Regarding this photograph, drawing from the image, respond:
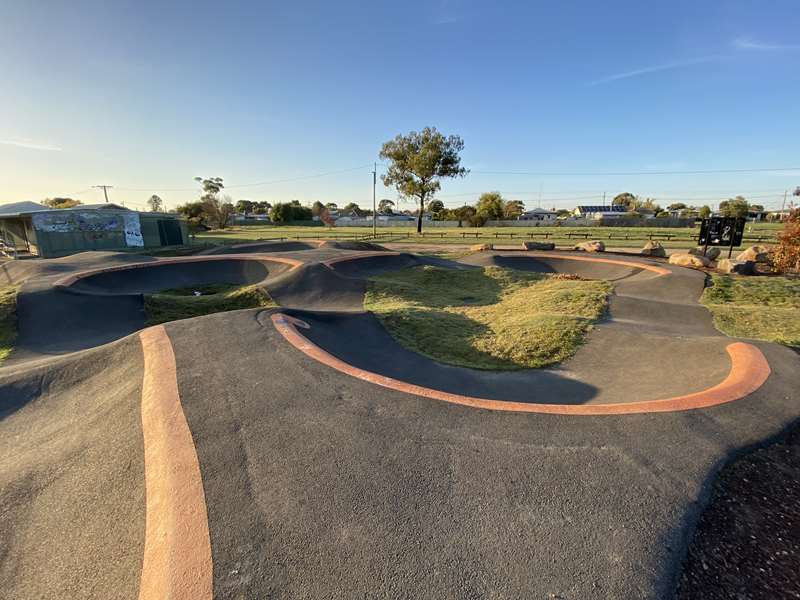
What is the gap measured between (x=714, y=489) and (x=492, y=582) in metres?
2.14

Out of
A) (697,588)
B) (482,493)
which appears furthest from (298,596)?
(697,588)

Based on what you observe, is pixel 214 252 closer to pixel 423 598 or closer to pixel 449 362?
pixel 449 362

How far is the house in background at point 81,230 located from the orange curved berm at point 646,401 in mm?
28283

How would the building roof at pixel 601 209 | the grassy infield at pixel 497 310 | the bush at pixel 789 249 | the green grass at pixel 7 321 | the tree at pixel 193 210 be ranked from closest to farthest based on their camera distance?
1. the grassy infield at pixel 497 310
2. the green grass at pixel 7 321
3. the bush at pixel 789 249
4. the tree at pixel 193 210
5. the building roof at pixel 601 209

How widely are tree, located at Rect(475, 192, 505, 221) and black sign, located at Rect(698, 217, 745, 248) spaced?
A: 55.0m

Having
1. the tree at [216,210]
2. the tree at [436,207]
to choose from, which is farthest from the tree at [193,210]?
the tree at [436,207]

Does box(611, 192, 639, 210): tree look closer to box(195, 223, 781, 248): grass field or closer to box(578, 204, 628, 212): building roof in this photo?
box(578, 204, 628, 212): building roof

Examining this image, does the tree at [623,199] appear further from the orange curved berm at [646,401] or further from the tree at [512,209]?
the orange curved berm at [646,401]

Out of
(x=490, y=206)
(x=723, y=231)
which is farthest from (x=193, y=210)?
(x=723, y=231)

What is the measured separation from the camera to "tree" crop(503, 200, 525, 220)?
7842 centimetres

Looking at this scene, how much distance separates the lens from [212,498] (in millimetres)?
2713

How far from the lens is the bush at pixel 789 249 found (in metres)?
13.2

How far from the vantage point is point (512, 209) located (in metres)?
83.0

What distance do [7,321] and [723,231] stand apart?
27.3 meters
